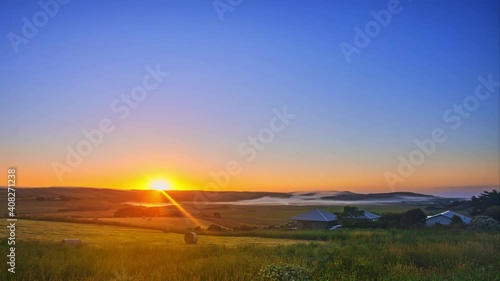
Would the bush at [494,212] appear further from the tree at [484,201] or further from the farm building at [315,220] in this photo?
the farm building at [315,220]

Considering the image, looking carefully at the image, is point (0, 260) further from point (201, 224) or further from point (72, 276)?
point (201, 224)

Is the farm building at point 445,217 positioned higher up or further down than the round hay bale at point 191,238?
further down

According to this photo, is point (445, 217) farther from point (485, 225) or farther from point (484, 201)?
point (485, 225)

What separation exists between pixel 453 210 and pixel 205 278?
39495mm

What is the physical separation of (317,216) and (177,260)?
25585mm

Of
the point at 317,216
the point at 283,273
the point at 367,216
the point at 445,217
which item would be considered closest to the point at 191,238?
the point at 283,273

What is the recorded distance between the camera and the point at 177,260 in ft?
34.3

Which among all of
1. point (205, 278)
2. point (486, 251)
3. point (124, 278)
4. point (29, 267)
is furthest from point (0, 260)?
point (486, 251)

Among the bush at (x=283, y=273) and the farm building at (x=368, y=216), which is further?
the farm building at (x=368, y=216)

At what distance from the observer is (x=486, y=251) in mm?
12422

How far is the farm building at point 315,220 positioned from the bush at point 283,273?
77.6ft

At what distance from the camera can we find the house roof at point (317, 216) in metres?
33.5

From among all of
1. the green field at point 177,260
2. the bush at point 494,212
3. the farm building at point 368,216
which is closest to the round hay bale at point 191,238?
the green field at point 177,260

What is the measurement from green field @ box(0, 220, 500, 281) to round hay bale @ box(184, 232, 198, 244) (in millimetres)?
879
